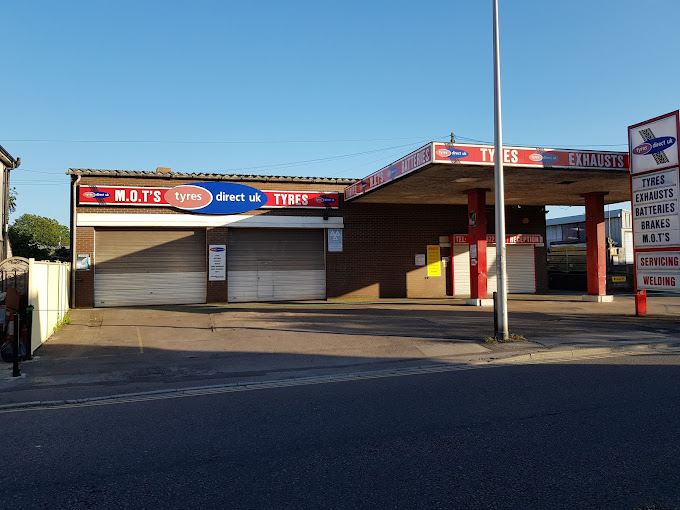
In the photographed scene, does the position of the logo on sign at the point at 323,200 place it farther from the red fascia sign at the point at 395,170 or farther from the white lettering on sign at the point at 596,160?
the white lettering on sign at the point at 596,160

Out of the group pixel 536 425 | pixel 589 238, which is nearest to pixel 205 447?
pixel 536 425

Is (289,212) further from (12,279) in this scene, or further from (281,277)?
(12,279)

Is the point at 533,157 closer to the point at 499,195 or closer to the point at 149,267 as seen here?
the point at 499,195

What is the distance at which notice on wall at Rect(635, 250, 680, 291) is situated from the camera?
47.4 feet

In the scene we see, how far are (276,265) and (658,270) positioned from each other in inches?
550

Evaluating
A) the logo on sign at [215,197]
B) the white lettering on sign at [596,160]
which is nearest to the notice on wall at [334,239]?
the logo on sign at [215,197]

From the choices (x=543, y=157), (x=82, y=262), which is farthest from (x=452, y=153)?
(x=82, y=262)

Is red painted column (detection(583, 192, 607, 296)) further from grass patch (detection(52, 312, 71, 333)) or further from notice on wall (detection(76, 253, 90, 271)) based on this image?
notice on wall (detection(76, 253, 90, 271))

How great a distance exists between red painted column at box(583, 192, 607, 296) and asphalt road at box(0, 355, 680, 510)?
1392 cm

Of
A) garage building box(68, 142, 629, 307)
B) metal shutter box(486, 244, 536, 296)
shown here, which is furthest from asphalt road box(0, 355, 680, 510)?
metal shutter box(486, 244, 536, 296)

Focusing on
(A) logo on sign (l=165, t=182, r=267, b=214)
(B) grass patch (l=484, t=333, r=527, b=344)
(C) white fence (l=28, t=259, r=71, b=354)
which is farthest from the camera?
(A) logo on sign (l=165, t=182, r=267, b=214)

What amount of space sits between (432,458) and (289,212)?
17.7 metres

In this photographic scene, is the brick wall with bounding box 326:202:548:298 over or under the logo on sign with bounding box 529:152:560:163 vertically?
under

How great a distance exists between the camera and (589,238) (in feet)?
69.1
